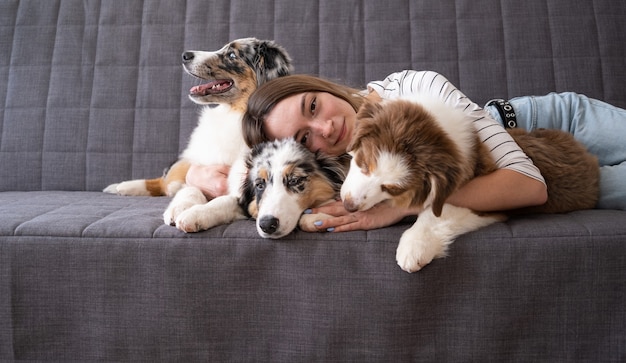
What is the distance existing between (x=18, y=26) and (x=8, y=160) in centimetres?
85

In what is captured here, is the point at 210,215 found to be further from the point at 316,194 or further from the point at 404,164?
the point at 404,164

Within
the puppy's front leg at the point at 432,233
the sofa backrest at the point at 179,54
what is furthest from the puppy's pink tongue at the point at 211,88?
the puppy's front leg at the point at 432,233

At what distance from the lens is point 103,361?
1.56 meters

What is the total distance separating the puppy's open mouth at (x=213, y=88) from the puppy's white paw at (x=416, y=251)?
4.48 ft

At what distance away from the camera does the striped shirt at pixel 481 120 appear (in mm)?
1538

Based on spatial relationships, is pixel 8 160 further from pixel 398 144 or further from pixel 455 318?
pixel 455 318

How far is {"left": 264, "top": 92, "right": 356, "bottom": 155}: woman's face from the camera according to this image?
1784 mm

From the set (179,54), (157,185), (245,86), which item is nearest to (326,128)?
(245,86)

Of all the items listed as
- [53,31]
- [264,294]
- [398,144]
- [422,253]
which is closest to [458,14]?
[398,144]

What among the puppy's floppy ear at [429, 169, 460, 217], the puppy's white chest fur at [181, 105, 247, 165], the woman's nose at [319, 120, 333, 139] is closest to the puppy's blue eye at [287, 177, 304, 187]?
the woman's nose at [319, 120, 333, 139]

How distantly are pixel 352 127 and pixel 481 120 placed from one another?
51cm

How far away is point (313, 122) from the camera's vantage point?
1.79 m

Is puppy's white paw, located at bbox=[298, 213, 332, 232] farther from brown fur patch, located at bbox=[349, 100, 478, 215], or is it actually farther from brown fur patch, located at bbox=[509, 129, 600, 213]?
brown fur patch, located at bbox=[509, 129, 600, 213]

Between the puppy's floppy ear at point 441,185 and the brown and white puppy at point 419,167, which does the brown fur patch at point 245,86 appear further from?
the puppy's floppy ear at point 441,185
